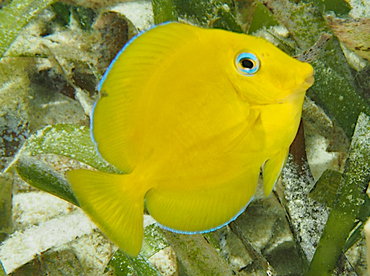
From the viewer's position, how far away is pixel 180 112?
1.16 meters

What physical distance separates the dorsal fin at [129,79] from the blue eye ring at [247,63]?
0.65 ft

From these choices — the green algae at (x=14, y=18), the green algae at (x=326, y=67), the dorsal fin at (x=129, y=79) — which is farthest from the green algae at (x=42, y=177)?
the green algae at (x=326, y=67)

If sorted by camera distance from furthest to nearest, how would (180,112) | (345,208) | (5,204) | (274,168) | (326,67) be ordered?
(5,204) → (326,67) → (345,208) → (274,168) → (180,112)

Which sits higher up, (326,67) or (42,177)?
(326,67)

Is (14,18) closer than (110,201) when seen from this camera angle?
No

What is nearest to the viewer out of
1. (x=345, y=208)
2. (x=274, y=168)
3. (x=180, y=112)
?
(x=180, y=112)

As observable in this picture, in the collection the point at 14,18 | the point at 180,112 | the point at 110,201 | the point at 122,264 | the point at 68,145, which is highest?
the point at 14,18

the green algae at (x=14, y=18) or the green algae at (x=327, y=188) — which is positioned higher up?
the green algae at (x=14, y=18)

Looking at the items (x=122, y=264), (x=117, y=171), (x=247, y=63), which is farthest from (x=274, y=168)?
(x=122, y=264)

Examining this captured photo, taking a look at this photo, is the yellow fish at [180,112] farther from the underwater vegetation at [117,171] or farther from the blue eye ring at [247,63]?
the underwater vegetation at [117,171]

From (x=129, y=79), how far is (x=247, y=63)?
0.47 metres

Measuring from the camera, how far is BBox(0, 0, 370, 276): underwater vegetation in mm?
1717

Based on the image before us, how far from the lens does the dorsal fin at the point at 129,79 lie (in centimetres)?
116

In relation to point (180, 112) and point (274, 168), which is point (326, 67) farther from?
point (180, 112)
